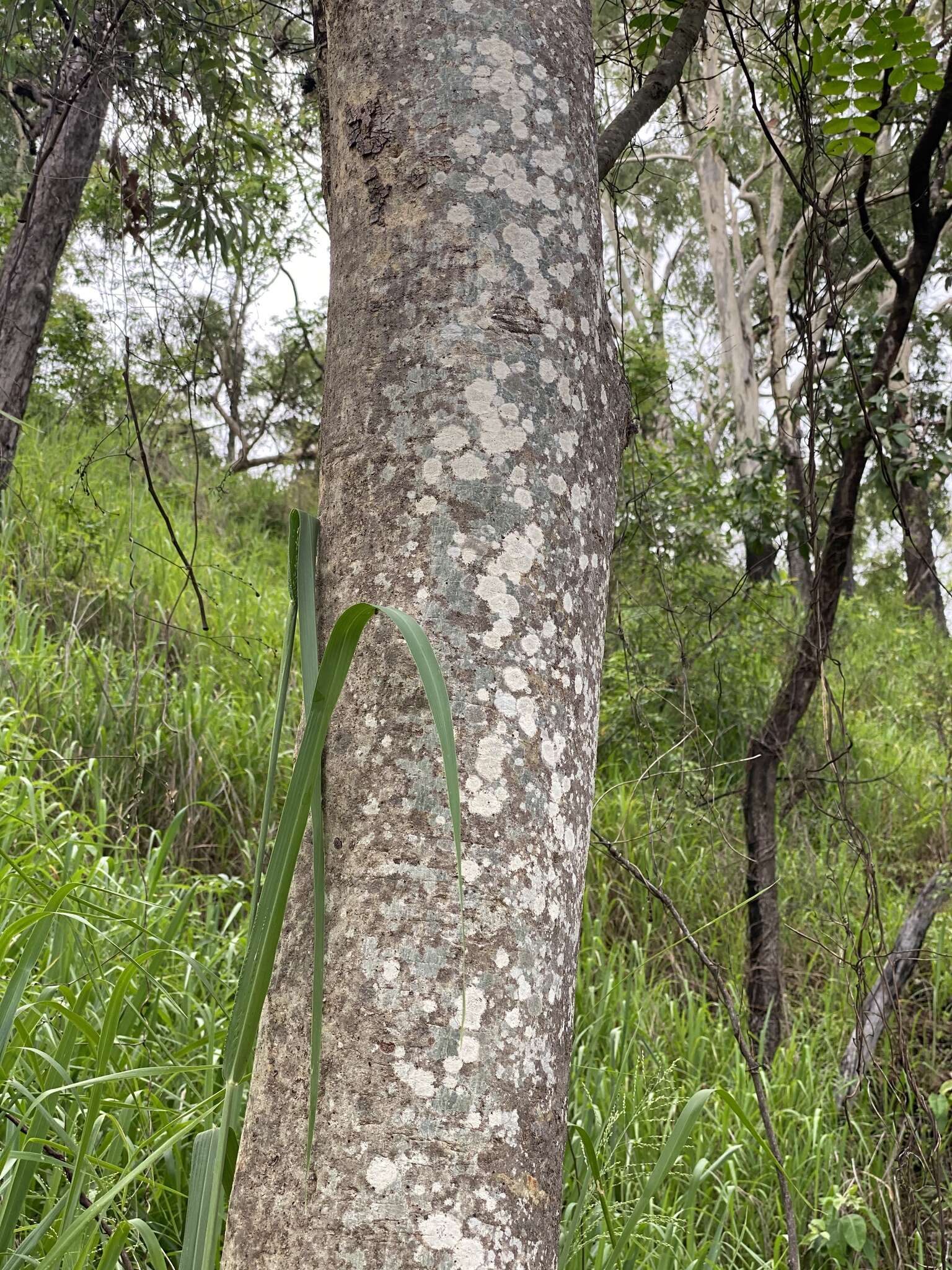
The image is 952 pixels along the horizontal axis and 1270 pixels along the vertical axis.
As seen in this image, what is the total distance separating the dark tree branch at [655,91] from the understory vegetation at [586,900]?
0.85m

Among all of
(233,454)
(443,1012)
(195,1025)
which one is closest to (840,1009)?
(195,1025)

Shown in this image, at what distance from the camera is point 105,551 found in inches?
165

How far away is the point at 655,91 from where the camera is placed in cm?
147

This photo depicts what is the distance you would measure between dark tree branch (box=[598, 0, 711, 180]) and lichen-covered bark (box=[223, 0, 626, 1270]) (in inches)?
17.8

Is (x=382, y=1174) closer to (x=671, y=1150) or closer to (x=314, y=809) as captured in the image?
(x=314, y=809)

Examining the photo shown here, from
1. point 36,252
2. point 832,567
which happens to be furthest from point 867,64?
point 36,252

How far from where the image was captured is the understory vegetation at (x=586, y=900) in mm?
1433

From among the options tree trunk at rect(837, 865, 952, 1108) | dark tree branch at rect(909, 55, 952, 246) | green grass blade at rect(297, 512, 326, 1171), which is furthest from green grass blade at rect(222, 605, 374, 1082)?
dark tree branch at rect(909, 55, 952, 246)

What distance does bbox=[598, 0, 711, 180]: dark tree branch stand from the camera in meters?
1.31

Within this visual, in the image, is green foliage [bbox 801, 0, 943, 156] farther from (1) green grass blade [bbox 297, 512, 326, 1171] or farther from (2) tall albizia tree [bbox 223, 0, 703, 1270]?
(1) green grass blade [bbox 297, 512, 326, 1171]

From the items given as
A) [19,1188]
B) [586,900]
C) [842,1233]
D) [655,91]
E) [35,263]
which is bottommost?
[842,1233]

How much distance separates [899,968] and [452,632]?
2.86 meters

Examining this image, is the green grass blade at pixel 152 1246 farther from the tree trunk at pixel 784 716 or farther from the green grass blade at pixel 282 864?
the tree trunk at pixel 784 716

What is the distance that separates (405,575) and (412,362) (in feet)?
0.58
